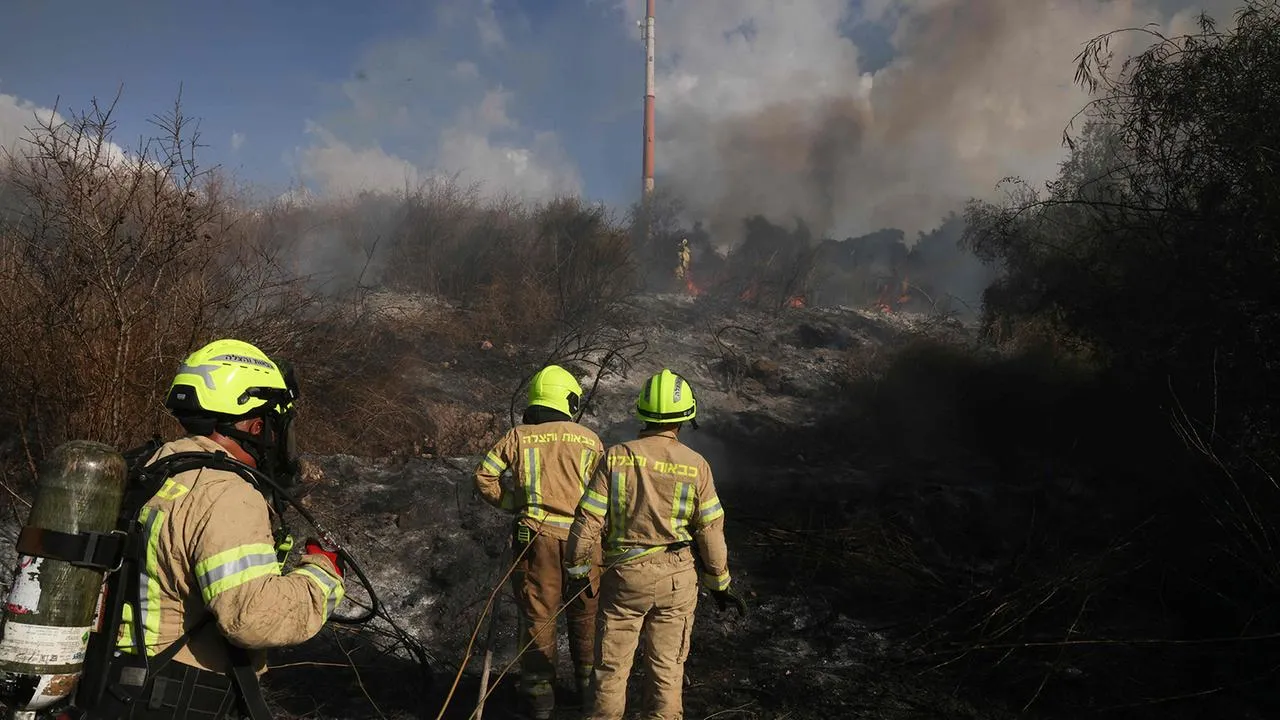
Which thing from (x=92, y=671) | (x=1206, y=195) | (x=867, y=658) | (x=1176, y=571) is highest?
(x=1206, y=195)

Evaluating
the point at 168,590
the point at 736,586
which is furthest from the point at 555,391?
the point at 736,586

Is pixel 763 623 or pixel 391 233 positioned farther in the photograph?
pixel 391 233

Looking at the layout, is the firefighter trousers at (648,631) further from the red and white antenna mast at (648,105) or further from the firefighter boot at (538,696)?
the red and white antenna mast at (648,105)

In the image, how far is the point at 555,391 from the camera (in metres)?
4.27

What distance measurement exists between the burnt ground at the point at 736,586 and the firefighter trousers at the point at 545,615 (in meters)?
0.19

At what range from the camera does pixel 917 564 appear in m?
6.41

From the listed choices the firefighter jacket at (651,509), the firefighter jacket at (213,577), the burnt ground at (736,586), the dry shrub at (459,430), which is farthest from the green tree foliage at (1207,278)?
the dry shrub at (459,430)

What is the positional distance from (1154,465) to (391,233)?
1420cm

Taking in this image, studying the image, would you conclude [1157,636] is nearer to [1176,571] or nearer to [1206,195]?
[1176,571]

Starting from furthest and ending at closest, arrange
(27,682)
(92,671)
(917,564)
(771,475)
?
(771,475)
(917,564)
(92,671)
(27,682)

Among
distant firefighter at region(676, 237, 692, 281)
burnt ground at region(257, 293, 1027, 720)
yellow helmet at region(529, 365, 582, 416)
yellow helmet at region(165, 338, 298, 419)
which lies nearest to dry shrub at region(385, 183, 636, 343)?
burnt ground at region(257, 293, 1027, 720)

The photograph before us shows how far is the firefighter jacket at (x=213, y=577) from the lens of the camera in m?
1.75

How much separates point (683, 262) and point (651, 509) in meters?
18.1

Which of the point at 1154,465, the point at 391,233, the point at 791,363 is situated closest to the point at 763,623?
the point at 1154,465
